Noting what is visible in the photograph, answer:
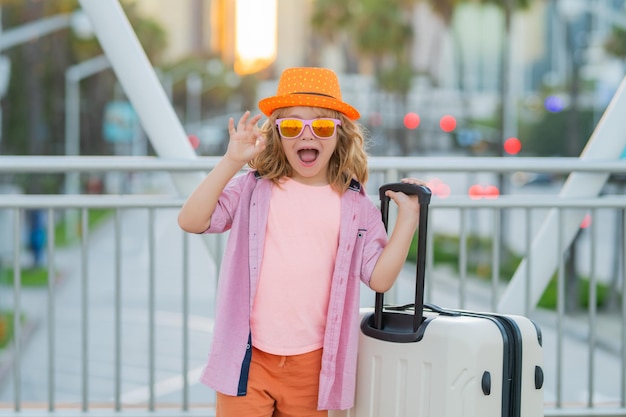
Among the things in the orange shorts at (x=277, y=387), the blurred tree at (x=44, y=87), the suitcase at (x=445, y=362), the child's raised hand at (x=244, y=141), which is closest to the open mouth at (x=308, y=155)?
the child's raised hand at (x=244, y=141)

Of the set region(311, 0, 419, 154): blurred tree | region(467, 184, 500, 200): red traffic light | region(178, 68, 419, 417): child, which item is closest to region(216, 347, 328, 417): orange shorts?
→ region(178, 68, 419, 417): child

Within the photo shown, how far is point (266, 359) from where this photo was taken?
9.43 ft

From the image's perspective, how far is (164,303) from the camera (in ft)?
57.6

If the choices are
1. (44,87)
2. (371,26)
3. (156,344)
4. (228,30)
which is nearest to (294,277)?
(156,344)

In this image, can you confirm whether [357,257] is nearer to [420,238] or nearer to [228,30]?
[420,238]

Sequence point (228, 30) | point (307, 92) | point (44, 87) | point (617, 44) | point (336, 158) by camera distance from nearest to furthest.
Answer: point (307, 92) → point (336, 158) → point (617, 44) → point (44, 87) → point (228, 30)

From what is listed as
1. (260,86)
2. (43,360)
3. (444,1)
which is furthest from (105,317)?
(260,86)

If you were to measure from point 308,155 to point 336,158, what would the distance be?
0.20 meters

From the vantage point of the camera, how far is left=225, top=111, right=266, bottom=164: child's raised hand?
9.03 feet

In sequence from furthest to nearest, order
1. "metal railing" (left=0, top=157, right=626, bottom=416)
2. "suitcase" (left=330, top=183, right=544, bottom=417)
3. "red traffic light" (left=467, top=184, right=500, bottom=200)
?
"red traffic light" (left=467, top=184, right=500, bottom=200)
"metal railing" (left=0, top=157, right=626, bottom=416)
"suitcase" (left=330, top=183, right=544, bottom=417)

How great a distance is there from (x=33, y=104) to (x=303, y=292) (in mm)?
29272

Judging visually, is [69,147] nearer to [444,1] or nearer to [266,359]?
[444,1]

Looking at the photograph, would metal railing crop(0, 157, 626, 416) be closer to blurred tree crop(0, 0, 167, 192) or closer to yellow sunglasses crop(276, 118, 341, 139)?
yellow sunglasses crop(276, 118, 341, 139)

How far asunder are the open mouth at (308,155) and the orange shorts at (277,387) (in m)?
0.54
